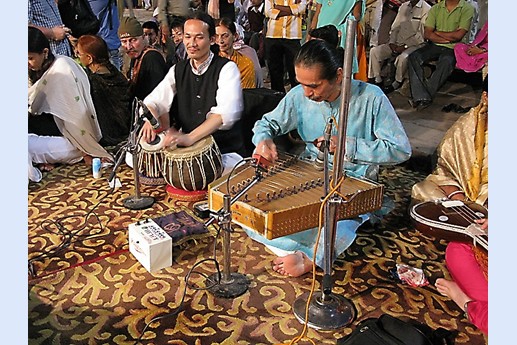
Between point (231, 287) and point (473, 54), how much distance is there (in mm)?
4548

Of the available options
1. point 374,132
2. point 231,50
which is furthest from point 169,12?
point 374,132

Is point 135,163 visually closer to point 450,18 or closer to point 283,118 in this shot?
point 283,118

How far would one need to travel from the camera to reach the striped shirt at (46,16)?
198 inches

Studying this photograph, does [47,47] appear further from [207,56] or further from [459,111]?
[459,111]

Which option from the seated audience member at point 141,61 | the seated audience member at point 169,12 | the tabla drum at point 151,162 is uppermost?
the seated audience member at point 169,12

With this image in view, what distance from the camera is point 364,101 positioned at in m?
2.98

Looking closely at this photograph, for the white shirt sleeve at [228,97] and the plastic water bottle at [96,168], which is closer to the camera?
the white shirt sleeve at [228,97]

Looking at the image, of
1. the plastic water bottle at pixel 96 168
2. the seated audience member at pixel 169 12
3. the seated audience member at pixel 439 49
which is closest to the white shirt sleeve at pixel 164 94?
the plastic water bottle at pixel 96 168

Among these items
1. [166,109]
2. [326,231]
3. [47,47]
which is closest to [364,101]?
[326,231]

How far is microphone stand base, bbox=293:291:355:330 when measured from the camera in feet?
7.98

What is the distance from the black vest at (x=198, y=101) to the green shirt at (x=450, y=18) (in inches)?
136

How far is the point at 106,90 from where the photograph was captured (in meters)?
4.66

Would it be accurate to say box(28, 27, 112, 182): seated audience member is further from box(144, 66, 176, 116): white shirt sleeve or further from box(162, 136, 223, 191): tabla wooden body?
box(162, 136, 223, 191): tabla wooden body

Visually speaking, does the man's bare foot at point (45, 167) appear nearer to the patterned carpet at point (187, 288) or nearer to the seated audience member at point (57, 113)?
the seated audience member at point (57, 113)
